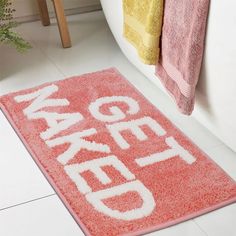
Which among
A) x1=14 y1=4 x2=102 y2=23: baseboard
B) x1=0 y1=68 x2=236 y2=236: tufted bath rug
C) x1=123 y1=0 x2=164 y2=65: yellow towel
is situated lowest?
x1=0 y1=68 x2=236 y2=236: tufted bath rug

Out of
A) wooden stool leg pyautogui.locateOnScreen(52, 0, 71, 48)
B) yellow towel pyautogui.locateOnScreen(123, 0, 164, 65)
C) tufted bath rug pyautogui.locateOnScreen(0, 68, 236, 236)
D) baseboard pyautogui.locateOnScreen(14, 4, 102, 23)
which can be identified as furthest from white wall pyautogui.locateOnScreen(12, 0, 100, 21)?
yellow towel pyautogui.locateOnScreen(123, 0, 164, 65)

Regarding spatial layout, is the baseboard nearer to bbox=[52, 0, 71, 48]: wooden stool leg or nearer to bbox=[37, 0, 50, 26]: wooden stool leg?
bbox=[37, 0, 50, 26]: wooden stool leg

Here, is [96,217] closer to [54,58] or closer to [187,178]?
[187,178]

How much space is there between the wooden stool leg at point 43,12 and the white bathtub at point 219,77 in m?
0.95

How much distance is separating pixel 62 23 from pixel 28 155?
26.9 inches

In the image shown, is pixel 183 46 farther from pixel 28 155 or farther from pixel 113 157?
pixel 28 155

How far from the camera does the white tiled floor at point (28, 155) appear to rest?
106 cm

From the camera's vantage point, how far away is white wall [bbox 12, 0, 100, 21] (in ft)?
6.63

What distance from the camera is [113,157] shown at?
1247 mm

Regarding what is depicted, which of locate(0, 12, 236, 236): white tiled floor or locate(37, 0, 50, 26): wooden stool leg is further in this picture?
locate(37, 0, 50, 26): wooden stool leg

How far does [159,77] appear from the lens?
133cm

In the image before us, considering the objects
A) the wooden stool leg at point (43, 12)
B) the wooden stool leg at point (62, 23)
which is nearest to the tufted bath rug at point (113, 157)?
the wooden stool leg at point (62, 23)

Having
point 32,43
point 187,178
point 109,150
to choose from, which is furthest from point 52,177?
point 32,43

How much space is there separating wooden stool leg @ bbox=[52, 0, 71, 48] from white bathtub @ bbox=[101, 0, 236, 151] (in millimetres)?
711
